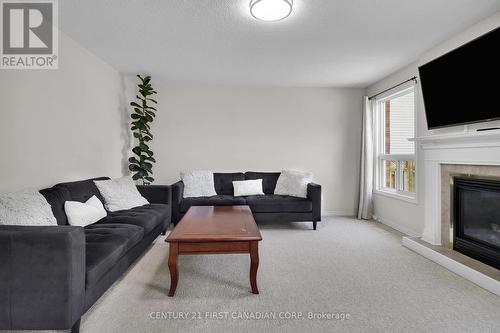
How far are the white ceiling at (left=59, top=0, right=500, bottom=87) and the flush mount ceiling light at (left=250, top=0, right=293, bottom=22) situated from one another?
0.31 feet

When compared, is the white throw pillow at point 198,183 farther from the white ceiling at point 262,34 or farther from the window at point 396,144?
the window at point 396,144

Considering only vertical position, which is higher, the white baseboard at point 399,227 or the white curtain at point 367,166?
the white curtain at point 367,166

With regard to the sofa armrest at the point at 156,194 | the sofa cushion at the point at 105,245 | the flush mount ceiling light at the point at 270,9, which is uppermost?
the flush mount ceiling light at the point at 270,9

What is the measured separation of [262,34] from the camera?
305 centimetres

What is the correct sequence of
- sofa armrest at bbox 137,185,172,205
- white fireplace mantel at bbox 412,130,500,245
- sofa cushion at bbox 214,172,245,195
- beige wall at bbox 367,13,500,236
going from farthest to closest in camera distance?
sofa cushion at bbox 214,172,245,195, sofa armrest at bbox 137,185,172,205, beige wall at bbox 367,13,500,236, white fireplace mantel at bbox 412,130,500,245

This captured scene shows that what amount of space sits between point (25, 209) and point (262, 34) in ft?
8.93

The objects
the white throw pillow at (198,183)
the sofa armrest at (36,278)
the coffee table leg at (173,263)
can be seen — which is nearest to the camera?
the sofa armrest at (36,278)

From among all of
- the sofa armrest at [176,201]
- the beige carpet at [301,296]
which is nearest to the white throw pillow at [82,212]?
the beige carpet at [301,296]

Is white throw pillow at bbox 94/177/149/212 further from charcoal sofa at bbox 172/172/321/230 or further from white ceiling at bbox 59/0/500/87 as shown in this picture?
white ceiling at bbox 59/0/500/87

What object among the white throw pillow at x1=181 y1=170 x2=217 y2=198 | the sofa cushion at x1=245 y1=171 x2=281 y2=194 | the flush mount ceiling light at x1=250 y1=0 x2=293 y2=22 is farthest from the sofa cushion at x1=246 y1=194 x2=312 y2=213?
the flush mount ceiling light at x1=250 y1=0 x2=293 y2=22

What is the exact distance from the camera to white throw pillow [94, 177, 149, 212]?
3.25m

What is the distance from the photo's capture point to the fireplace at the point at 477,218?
2.63 meters

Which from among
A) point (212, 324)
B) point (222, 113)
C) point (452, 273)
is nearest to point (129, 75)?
point (222, 113)

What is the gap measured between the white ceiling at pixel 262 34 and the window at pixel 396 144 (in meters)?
0.60
